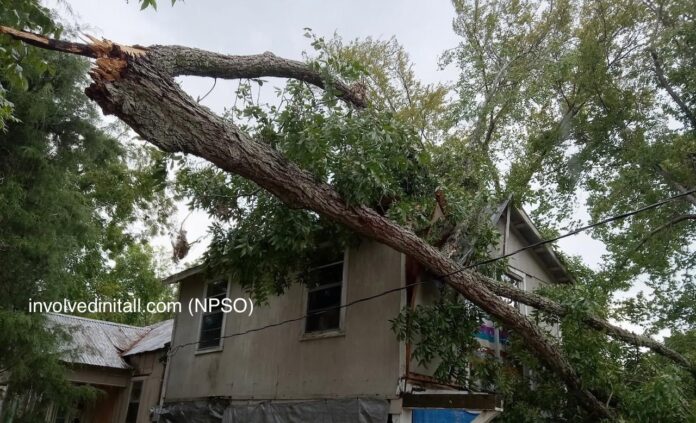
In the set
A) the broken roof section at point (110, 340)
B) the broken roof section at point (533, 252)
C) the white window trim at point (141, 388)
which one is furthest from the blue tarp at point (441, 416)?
the white window trim at point (141, 388)

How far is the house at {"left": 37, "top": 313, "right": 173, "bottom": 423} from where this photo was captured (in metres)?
14.2

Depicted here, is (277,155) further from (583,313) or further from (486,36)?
(486,36)

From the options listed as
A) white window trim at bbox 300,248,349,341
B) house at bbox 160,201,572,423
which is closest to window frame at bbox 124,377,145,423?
house at bbox 160,201,572,423

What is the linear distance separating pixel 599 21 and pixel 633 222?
590cm

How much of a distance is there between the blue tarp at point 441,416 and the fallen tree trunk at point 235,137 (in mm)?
1441

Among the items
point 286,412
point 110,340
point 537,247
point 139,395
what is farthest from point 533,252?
point 110,340

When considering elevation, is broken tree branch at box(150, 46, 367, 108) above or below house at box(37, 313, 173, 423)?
above

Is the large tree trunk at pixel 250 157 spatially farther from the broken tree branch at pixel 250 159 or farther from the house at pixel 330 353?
the house at pixel 330 353

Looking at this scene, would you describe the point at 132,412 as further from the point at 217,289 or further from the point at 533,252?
the point at 533,252

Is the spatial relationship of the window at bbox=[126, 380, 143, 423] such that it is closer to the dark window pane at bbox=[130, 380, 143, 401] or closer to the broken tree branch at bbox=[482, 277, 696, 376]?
the dark window pane at bbox=[130, 380, 143, 401]

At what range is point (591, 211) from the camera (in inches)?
641

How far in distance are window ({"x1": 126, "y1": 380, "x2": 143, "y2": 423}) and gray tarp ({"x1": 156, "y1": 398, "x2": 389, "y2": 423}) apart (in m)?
3.05

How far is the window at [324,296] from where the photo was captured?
31.4 feet


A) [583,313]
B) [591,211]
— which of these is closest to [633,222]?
[591,211]
